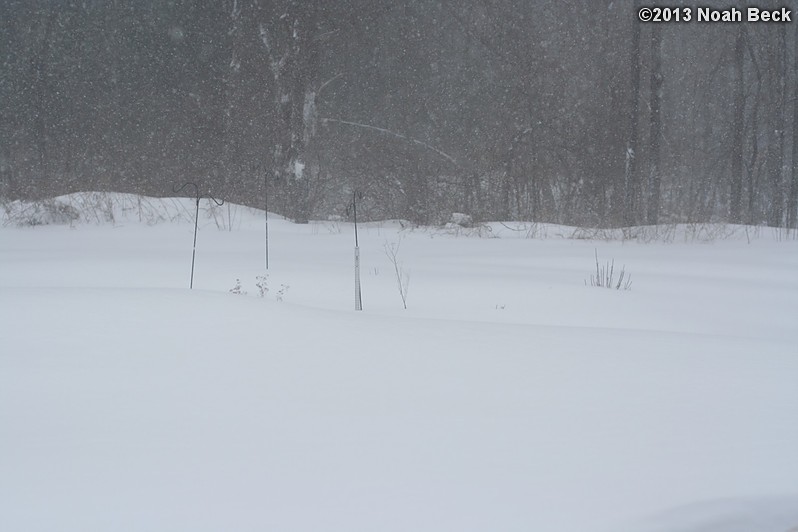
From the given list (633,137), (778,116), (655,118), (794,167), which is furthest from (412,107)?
(794,167)

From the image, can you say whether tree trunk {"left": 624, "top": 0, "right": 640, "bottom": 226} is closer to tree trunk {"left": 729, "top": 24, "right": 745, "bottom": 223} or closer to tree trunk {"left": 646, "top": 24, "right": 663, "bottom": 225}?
tree trunk {"left": 646, "top": 24, "right": 663, "bottom": 225}

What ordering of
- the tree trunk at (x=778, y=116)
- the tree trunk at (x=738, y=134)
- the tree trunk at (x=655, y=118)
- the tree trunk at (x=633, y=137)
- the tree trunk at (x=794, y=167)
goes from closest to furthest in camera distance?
1. the tree trunk at (x=655, y=118)
2. the tree trunk at (x=633, y=137)
3. the tree trunk at (x=738, y=134)
4. the tree trunk at (x=794, y=167)
5. the tree trunk at (x=778, y=116)

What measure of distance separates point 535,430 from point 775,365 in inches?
56.5

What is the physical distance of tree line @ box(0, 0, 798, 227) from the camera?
1805 centimetres

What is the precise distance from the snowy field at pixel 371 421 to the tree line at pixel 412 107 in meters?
12.9

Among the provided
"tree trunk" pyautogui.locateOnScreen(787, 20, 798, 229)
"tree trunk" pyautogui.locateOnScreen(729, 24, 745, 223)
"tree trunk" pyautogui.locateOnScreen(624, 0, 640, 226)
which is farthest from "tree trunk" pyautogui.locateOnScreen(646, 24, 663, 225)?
"tree trunk" pyautogui.locateOnScreen(787, 20, 798, 229)

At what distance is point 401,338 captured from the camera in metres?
3.68

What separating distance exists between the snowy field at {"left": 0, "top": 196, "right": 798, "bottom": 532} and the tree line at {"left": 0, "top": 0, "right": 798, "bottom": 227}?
12943 mm

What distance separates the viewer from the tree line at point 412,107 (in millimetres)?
18047

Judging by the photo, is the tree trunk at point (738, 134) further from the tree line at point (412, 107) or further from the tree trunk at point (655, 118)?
the tree trunk at point (655, 118)

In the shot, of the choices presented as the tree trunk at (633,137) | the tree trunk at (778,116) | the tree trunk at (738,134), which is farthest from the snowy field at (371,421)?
the tree trunk at (778,116)

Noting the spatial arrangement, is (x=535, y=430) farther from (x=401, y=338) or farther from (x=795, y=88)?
(x=795, y=88)

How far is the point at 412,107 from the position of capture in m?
20.8

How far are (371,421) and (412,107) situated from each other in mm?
18776
